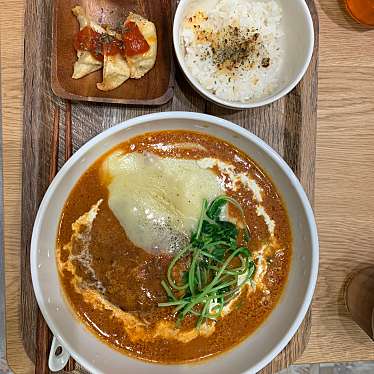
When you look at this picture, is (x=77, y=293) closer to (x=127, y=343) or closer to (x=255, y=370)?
(x=127, y=343)

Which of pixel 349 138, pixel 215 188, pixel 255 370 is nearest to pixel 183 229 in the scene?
pixel 215 188

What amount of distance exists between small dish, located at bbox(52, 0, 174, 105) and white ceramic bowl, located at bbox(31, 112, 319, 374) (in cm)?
13

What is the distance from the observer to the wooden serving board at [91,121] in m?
1.70

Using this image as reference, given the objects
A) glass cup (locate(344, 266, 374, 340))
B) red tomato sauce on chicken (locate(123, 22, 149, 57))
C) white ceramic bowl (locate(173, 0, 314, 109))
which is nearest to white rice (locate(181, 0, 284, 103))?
white ceramic bowl (locate(173, 0, 314, 109))

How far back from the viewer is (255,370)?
5.37 feet

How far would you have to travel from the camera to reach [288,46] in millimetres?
1818

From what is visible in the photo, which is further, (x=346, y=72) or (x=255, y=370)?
(x=346, y=72)

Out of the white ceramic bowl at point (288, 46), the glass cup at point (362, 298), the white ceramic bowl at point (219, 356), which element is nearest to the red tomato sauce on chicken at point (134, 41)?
the white ceramic bowl at point (288, 46)

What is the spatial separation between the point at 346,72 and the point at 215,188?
61cm

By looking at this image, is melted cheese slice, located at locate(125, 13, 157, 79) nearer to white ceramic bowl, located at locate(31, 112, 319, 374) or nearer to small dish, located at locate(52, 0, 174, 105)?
small dish, located at locate(52, 0, 174, 105)

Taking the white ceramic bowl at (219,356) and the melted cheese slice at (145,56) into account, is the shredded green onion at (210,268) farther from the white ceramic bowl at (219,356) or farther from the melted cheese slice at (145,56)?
the melted cheese slice at (145,56)

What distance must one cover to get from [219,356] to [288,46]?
3.43 feet

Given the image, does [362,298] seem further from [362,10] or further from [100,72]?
[100,72]

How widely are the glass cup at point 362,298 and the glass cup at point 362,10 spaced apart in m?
0.83
